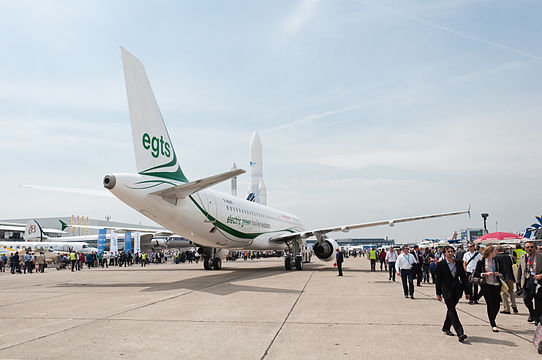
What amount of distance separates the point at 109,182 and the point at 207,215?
17.6 ft

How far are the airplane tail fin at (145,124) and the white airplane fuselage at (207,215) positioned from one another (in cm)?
63

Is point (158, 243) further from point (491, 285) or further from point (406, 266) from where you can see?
point (491, 285)

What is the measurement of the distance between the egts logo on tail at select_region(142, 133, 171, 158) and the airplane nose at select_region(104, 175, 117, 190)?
6.74 feet

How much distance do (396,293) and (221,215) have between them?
355 inches

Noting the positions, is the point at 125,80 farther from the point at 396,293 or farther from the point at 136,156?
the point at 396,293

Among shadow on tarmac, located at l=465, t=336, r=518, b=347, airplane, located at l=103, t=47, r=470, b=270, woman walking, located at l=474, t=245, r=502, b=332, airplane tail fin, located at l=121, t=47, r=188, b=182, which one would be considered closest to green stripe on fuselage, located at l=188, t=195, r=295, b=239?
airplane, located at l=103, t=47, r=470, b=270

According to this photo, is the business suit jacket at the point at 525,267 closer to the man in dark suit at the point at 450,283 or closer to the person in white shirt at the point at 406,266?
the man in dark suit at the point at 450,283

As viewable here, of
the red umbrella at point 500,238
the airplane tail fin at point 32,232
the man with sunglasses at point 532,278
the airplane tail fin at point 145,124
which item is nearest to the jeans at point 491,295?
the man with sunglasses at point 532,278

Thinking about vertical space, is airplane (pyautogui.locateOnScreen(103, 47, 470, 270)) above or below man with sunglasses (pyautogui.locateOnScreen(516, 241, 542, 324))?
above

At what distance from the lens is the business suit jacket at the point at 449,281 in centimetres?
673

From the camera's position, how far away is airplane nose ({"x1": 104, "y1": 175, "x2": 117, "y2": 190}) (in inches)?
513

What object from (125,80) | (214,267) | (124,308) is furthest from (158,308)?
(214,267)

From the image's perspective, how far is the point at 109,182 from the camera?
13.0 meters

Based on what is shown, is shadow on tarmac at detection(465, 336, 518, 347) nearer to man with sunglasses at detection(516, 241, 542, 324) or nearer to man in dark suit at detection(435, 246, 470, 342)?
man in dark suit at detection(435, 246, 470, 342)
